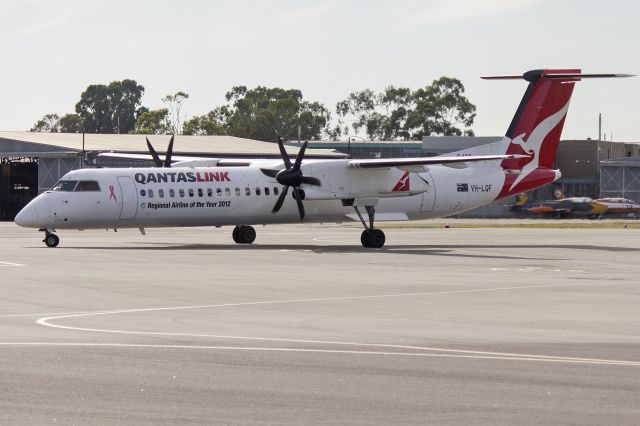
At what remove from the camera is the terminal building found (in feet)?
303

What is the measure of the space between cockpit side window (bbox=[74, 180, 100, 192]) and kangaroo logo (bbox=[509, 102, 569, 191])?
18075 millimetres

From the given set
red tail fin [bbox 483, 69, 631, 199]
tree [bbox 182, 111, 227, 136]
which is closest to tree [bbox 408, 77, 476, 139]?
tree [bbox 182, 111, 227, 136]

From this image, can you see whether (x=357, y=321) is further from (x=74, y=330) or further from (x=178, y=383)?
(x=178, y=383)

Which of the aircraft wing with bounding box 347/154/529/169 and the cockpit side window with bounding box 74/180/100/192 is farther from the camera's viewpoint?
the aircraft wing with bounding box 347/154/529/169

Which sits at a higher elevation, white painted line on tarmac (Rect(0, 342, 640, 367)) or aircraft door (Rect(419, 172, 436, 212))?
aircraft door (Rect(419, 172, 436, 212))

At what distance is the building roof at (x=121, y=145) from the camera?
93.3m

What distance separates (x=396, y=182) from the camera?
151 feet

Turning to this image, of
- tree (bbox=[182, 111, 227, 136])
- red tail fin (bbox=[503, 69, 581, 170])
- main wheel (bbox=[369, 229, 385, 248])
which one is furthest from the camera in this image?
tree (bbox=[182, 111, 227, 136])

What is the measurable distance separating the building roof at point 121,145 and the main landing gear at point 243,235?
45.8 metres

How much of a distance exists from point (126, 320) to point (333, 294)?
6.35 meters

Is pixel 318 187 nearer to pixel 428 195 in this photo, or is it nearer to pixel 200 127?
pixel 428 195

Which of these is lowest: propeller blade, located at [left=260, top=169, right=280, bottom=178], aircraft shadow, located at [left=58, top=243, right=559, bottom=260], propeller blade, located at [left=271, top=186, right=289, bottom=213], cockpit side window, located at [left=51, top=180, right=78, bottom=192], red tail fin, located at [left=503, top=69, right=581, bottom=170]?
aircraft shadow, located at [left=58, top=243, right=559, bottom=260]

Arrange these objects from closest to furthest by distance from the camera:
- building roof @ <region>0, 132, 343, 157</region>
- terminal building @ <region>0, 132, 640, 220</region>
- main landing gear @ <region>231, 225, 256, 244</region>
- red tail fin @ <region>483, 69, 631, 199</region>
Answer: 1. main landing gear @ <region>231, 225, 256, 244</region>
2. red tail fin @ <region>483, 69, 631, 199</region>
3. terminal building @ <region>0, 132, 640, 220</region>
4. building roof @ <region>0, 132, 343, 157</region>

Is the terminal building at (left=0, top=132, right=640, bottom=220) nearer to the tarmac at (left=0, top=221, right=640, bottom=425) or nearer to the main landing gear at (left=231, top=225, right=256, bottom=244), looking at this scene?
the main landing gear at (left=231, top=225, right=256, bottom=244)
